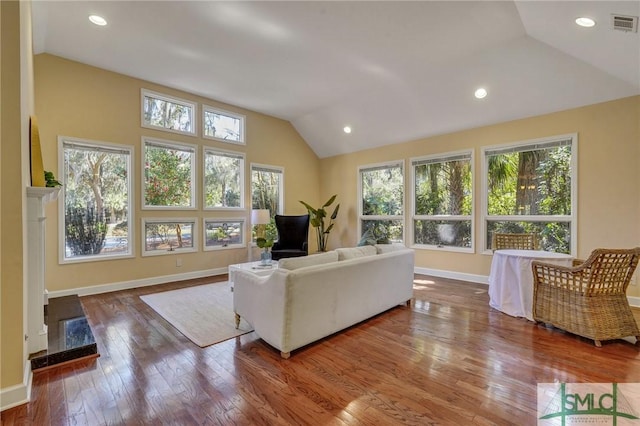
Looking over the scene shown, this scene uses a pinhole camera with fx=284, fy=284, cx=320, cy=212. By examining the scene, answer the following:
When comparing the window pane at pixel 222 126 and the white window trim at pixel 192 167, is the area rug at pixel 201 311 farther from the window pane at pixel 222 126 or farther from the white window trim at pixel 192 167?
the window pane at pixel 222 126

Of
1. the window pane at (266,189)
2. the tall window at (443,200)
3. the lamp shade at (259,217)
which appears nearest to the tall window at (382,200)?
the tall window at (443,200)

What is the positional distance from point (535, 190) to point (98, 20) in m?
6.22

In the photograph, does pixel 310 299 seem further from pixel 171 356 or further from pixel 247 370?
pixel 171 356

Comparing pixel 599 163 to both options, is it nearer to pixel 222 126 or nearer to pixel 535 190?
pixel 535 190

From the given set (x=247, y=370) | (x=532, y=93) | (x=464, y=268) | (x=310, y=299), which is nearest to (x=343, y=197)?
(x=464, y=268)

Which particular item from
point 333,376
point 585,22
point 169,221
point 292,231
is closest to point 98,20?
point 169,221

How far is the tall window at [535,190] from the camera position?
4.12m

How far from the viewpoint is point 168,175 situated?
499 centimetres

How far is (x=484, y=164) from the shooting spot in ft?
15.8

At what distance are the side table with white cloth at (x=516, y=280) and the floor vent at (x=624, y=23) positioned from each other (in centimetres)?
223

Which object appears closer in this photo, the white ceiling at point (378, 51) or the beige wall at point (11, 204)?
the beige wall at point (11, 204)

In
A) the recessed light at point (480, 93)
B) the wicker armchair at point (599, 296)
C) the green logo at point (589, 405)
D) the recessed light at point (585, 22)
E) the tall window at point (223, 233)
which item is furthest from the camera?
the tall window at point (223, 233)

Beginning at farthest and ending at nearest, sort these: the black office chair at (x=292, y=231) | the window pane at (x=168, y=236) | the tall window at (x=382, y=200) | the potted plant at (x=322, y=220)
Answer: the potted plant at (x=322, y=220) < the tall window at (x=382, y=200) < the black office chair at (x=292, y=231) < the window pane at (x=168, y=236)

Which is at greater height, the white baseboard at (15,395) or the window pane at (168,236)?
the window pane at (168,236)
